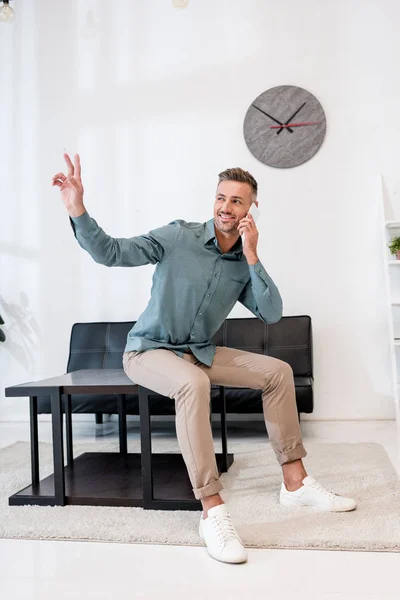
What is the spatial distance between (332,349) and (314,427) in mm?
502

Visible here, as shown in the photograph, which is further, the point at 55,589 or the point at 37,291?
the point at 37,291

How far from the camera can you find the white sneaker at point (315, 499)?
193cm

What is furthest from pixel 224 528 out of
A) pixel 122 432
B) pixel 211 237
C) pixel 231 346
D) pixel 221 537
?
pixel 231 346

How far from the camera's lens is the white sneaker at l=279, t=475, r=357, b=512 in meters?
1.93

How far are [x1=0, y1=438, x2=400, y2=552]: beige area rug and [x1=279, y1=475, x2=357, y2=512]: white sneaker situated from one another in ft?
0.09

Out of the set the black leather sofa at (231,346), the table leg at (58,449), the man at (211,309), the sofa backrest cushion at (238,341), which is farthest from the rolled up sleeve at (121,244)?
the sofa backrest cushion at (238,341)

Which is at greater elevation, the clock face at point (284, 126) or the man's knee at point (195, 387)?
the clock face at point (284, 126)

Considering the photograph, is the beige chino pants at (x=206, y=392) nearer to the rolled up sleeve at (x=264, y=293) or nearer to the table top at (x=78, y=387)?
the table top at (x=78, y=387)

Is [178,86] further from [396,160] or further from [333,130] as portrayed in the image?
[396,160]

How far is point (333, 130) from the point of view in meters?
3.70

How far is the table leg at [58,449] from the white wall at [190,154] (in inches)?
72.3

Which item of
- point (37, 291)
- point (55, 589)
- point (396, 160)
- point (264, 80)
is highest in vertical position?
point (264, 80)

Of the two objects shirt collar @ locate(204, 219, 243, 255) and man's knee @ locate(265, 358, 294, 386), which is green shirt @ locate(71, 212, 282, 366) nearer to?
shirt collar @ locate(204, 219, 243, 255)

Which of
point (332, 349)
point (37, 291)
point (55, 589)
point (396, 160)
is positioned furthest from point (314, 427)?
point (55, 589)
